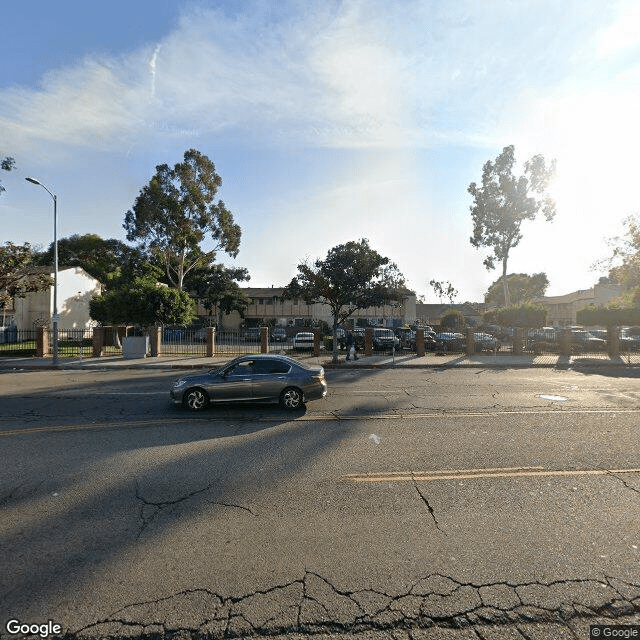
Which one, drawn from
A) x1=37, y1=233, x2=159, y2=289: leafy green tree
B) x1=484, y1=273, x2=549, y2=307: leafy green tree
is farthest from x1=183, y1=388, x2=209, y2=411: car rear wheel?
x1=484, y1=273, x2=549, y2=307: leafy green tree

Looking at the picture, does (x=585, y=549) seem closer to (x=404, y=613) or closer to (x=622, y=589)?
(x=622, y=589)

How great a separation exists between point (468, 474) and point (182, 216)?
121 ft

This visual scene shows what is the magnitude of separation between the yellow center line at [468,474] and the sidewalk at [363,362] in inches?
602

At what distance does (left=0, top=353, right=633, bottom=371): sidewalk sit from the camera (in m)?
20.8

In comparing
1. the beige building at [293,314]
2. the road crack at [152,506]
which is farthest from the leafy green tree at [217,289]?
the road crack at [152,506]

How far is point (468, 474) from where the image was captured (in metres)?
5.40

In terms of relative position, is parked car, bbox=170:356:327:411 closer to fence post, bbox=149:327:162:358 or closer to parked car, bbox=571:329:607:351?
fence post, bbox=149:327:162:358

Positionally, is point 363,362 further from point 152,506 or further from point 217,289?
point 217,289

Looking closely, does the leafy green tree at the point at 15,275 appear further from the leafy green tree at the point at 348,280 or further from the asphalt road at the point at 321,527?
the asphalt road at the point at 321,527

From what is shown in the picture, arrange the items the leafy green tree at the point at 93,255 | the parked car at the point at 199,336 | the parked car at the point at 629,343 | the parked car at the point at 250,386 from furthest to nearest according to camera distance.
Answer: the leafy green tree at the point at 93,255
the parked car at the point at 199,336
the parked car at the point at 629,343
the parked car at the point at 250,386

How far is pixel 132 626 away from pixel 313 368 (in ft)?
25.2

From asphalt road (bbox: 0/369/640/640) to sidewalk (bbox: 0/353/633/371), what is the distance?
12.8 meters

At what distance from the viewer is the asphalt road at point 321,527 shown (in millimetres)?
2852

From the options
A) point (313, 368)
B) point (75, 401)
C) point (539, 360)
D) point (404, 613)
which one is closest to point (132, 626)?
point (404, 613)
